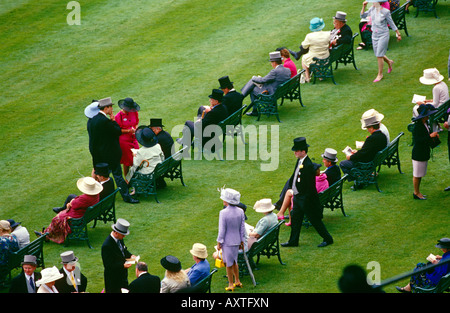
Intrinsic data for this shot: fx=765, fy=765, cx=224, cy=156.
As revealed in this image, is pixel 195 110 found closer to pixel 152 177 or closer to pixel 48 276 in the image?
pixel 152 177

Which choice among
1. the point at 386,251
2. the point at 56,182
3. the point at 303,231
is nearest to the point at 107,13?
the point at 56,182

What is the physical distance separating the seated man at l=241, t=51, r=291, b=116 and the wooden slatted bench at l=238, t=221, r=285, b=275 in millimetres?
6753

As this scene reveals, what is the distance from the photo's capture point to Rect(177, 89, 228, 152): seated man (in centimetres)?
1836

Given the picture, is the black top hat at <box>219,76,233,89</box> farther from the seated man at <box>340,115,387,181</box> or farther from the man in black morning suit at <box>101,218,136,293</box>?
the man in black morning suit at <box>101,218,136,293</box>

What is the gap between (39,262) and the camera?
13.9 meters

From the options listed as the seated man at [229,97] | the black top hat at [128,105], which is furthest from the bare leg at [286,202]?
the seated man at [229,97]

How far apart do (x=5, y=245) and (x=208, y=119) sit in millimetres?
6398

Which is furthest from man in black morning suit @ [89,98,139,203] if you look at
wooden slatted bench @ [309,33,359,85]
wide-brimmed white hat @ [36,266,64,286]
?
wooden slatted bench @ [309,33,359,85]

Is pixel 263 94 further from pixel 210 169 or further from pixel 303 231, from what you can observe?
pixel 303 231

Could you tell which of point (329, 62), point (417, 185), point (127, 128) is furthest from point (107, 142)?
point (329, 62)

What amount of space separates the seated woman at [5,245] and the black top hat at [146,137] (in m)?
3.84

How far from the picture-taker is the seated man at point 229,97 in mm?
18922
